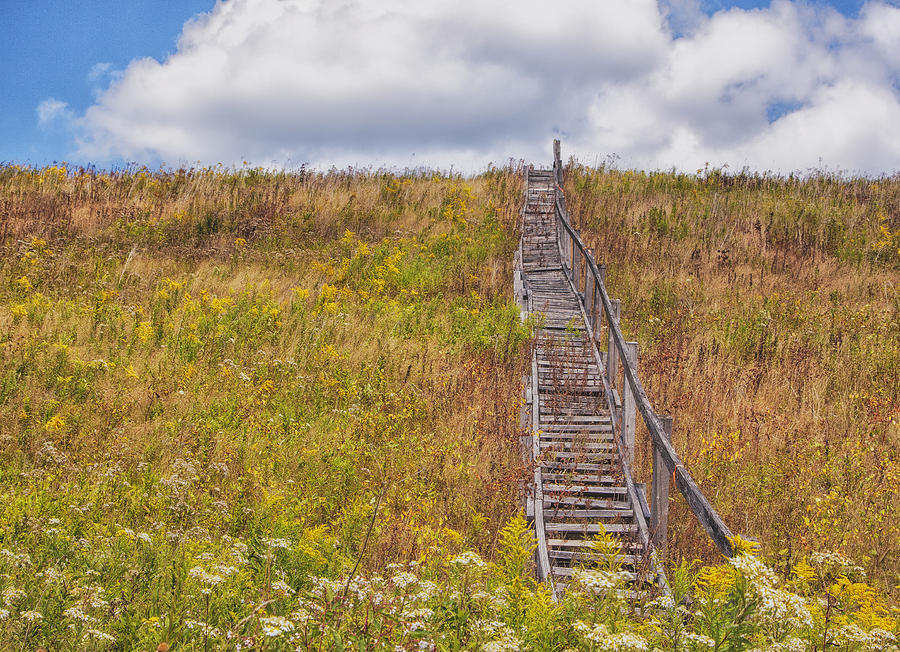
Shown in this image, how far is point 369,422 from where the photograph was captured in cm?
841

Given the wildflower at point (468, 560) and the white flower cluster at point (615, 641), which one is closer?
the white flower cluster at point (615, 641)

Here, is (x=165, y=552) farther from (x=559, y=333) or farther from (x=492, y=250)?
(x=492, y=250)

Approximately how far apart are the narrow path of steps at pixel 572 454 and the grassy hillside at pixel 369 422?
42cm

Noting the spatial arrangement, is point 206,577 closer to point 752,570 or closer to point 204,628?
point 204,628

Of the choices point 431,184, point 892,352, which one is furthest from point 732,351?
point 431,184

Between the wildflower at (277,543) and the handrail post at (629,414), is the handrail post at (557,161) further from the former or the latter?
the wildflower at (277,543)

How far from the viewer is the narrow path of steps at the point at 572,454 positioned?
20.8ft

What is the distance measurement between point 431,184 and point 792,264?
1126cm

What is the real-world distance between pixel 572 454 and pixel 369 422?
105 inches

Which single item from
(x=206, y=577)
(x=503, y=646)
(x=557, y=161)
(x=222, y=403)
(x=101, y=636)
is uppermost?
(x=557, y=161)

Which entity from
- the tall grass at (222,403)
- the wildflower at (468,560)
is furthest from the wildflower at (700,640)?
the tall grass at (222,403)

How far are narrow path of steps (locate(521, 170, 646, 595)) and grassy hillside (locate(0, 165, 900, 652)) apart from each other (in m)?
0.42

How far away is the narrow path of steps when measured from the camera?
634 centimetres

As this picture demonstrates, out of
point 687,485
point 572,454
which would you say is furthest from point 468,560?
point 572,454
